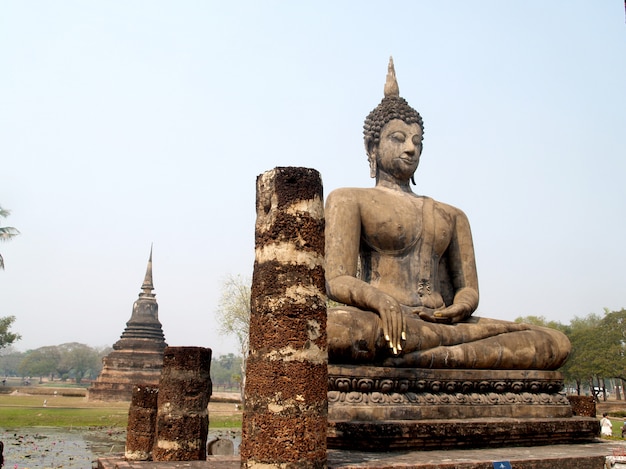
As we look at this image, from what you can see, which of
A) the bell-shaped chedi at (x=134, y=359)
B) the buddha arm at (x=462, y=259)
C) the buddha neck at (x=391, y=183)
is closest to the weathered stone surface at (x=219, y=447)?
the buddha arm at (x=462, y=259)

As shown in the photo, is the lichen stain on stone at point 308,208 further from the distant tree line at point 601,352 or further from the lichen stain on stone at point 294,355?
the distant tree line at point 601,352

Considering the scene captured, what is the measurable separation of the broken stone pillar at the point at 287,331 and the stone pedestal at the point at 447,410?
127 cm

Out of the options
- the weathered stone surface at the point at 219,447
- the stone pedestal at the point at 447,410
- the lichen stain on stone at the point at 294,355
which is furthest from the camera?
the weathered stone surface at the point at 219,447

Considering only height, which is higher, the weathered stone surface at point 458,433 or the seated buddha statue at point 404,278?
the seated buddha statue at point 404,278

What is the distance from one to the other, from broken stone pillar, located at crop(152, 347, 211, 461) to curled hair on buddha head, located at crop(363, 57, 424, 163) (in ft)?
12.9

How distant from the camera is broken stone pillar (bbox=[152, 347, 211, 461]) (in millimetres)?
8734

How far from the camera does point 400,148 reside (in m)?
8.45

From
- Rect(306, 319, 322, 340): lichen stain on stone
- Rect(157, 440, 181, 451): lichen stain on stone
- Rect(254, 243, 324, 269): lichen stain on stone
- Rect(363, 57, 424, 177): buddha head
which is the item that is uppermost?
Rect(363, 57, 424, 177): buddha head

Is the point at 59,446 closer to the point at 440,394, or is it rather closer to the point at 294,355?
the point at 440,394

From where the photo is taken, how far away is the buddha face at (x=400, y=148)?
332 inches

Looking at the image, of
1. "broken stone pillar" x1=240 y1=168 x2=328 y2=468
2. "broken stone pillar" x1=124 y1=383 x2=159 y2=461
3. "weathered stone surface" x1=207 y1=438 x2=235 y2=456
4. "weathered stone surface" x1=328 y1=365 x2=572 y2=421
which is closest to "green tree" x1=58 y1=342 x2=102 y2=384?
"weathered stone surface" x1=207 y1=438 x2=235 y2=456

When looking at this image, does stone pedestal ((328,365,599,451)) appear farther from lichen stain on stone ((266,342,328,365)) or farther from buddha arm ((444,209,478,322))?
buddha arm ((444,209,478,322))

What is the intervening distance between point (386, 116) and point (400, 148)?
0.49m

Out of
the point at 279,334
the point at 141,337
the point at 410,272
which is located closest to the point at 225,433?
the point at 410,272
